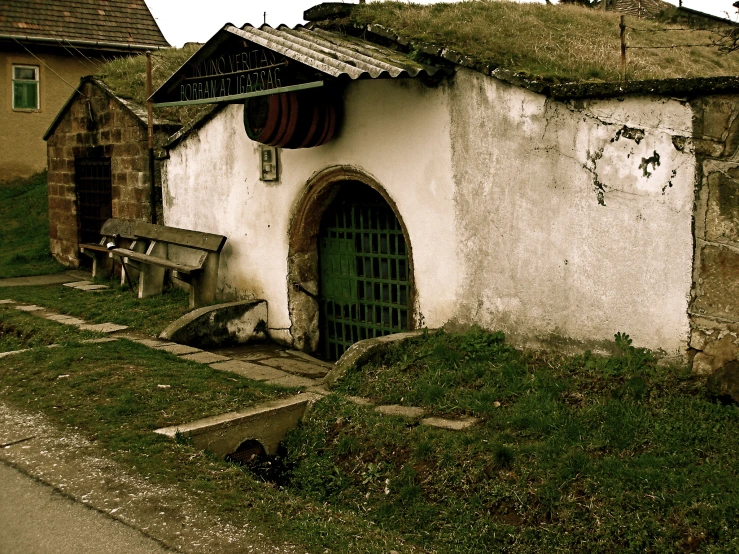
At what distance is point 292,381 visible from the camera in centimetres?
743

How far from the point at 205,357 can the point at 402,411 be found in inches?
113

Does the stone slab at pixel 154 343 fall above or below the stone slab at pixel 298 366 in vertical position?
above

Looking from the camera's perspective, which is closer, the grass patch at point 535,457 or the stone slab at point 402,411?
the grass patch at point 535,457

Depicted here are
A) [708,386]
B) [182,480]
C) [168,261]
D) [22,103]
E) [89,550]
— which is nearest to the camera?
[89,550]

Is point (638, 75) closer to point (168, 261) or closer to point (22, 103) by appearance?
point (168, 261)

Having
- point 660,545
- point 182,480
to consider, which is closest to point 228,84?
point 182,480

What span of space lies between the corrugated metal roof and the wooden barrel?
24.0 inches

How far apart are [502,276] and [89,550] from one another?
4178mm

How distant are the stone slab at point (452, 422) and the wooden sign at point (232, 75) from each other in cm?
307

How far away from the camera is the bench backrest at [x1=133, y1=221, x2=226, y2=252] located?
400 inches

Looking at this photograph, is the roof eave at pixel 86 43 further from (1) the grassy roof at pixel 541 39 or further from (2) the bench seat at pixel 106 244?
(1) the grassy roof at pixel 541 39

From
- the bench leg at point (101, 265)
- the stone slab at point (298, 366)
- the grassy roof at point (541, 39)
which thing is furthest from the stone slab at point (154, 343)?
the bench leg at point (101, 265)

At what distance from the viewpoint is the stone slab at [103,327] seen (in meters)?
9.51

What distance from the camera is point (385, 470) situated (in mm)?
5594
